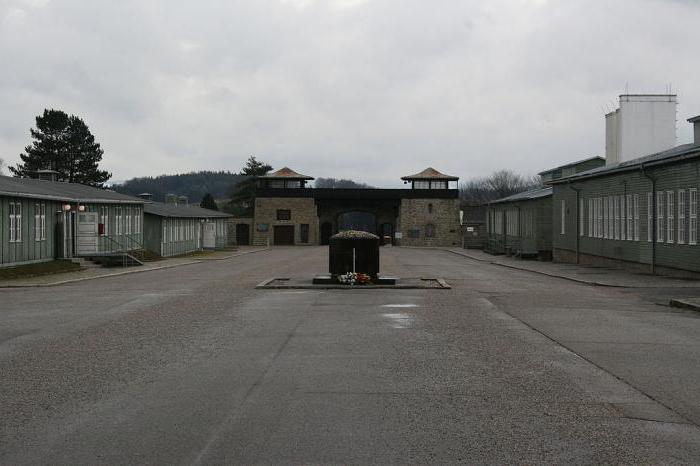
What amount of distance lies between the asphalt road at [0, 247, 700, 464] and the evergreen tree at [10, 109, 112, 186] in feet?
234

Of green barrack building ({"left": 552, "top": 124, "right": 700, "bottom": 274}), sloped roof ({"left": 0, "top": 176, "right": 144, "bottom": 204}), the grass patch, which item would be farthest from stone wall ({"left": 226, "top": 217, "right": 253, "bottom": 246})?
the grass patch

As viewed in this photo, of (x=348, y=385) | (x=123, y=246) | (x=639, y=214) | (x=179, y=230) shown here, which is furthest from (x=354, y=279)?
(x=179, y=230)

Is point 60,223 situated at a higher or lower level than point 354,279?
higher

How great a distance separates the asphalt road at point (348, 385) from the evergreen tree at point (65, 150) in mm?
71451

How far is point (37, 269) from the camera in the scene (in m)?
32.7

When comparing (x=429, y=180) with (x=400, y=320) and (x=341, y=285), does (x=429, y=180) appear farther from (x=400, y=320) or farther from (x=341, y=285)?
(x=400, y=320)

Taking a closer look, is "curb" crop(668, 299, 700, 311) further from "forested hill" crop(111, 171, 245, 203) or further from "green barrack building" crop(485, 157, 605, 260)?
"forested hill" crop(111, 171, 245, 203)

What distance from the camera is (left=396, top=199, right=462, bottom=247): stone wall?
83.5 m

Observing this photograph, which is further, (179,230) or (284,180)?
(284,180)

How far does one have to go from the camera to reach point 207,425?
7.02m

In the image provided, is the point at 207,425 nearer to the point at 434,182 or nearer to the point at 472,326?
the point at 472,326

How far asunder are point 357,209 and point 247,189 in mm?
31344

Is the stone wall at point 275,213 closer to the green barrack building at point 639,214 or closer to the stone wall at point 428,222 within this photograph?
the stone wall at point 428,222

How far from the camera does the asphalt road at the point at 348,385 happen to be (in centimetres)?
636
